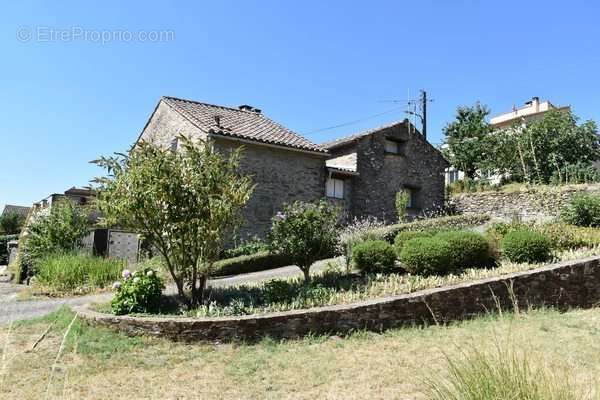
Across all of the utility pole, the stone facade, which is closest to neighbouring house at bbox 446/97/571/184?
the utility pole

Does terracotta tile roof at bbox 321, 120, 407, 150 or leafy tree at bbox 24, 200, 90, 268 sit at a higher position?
terracotta tile roof at bbox 321, 120, 407, 150

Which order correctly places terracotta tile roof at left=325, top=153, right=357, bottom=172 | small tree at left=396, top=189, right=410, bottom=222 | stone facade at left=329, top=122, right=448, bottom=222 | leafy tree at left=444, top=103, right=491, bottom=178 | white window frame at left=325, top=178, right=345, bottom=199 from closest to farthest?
1. white window frame at left=325, top=178, right=345, bottom=199
2. small tree at left=396, top=189, right=410, bottom=222
3. terracotta tile roof at left=325, top=153, right=357, bottom=172
4. stone facade at left=329, top=122, right=448, bottom=222
5. leafy tree at left=444, top=103, right=491, bottom=178

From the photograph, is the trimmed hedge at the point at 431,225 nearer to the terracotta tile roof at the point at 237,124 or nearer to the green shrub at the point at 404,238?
the green shrub at the point at 404,238

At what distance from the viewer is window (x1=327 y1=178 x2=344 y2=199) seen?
20.2 meters

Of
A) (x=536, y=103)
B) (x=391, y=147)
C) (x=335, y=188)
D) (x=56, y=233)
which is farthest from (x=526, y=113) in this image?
(x=56, y=233)

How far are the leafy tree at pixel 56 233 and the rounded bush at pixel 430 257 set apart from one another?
933 cm

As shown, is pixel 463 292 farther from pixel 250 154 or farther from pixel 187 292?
pixel 250 154

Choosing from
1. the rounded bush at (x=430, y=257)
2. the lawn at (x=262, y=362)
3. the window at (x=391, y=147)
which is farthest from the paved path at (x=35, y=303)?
the window at (x=391, y=147)

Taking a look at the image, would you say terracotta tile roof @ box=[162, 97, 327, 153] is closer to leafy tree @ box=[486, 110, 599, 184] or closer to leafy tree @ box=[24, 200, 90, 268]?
leafy tree @ box=[24, 200, 90, 268]

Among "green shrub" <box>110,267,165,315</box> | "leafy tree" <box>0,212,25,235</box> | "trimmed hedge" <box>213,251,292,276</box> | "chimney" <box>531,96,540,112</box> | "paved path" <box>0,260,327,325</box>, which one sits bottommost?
"paved path" <box>0,260,327,325</box>

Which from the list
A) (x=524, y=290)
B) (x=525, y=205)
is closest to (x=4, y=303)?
(x=524, y=290)

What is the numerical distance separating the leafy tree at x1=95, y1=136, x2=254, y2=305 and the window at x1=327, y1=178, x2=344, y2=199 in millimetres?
12101

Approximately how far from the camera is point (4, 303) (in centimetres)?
987

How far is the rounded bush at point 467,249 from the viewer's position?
925cm
